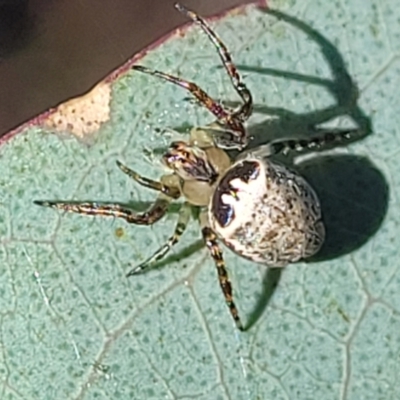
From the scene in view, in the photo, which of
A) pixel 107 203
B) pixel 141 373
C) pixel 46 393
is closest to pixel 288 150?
pixel 107 203

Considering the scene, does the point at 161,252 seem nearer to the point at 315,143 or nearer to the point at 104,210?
the point at 104,210

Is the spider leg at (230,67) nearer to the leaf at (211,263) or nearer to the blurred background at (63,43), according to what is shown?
the leaf at (211,263)

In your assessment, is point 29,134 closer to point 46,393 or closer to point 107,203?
point 107,203

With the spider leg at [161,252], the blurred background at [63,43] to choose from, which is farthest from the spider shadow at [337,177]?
the blurred background at [63,43]

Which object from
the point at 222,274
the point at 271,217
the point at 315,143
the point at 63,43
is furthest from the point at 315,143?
the point at 63,43

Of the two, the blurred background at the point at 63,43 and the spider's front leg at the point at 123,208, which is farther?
the blurred background at the point at 63,43

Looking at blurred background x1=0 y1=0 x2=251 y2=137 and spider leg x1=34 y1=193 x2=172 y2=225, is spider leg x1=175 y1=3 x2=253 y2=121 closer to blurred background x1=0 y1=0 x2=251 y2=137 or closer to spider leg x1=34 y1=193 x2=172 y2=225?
spider leg x1=34 y1=193 x2=172 y2=225
